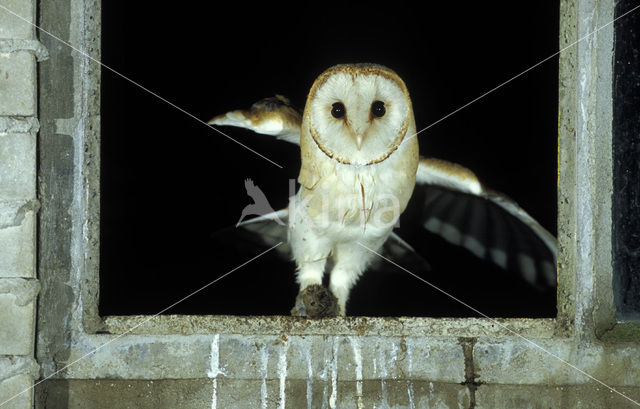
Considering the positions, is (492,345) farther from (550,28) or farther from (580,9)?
(550,28)

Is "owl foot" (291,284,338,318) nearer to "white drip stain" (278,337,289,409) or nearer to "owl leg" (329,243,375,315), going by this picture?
"white drip stain" (278,337,289,409)

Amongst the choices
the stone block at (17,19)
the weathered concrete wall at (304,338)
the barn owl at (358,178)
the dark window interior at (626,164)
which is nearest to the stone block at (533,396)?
the weathered concrete wall at (304,338)

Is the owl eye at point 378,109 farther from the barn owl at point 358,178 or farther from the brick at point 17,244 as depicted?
the brick at point 17,244

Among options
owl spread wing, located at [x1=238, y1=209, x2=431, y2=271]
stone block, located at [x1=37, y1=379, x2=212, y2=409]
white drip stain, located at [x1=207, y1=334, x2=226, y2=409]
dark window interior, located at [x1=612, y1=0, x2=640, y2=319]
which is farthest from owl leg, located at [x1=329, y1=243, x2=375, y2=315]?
dark window interior, located at [x1=612, y1=0, x2=640, y2=319]

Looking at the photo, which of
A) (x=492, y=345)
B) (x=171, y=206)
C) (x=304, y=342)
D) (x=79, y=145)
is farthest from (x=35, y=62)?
(x=492, y=345)

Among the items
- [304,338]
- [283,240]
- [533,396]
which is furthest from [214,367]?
[283,240]

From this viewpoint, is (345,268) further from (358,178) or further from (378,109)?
(378,109)
